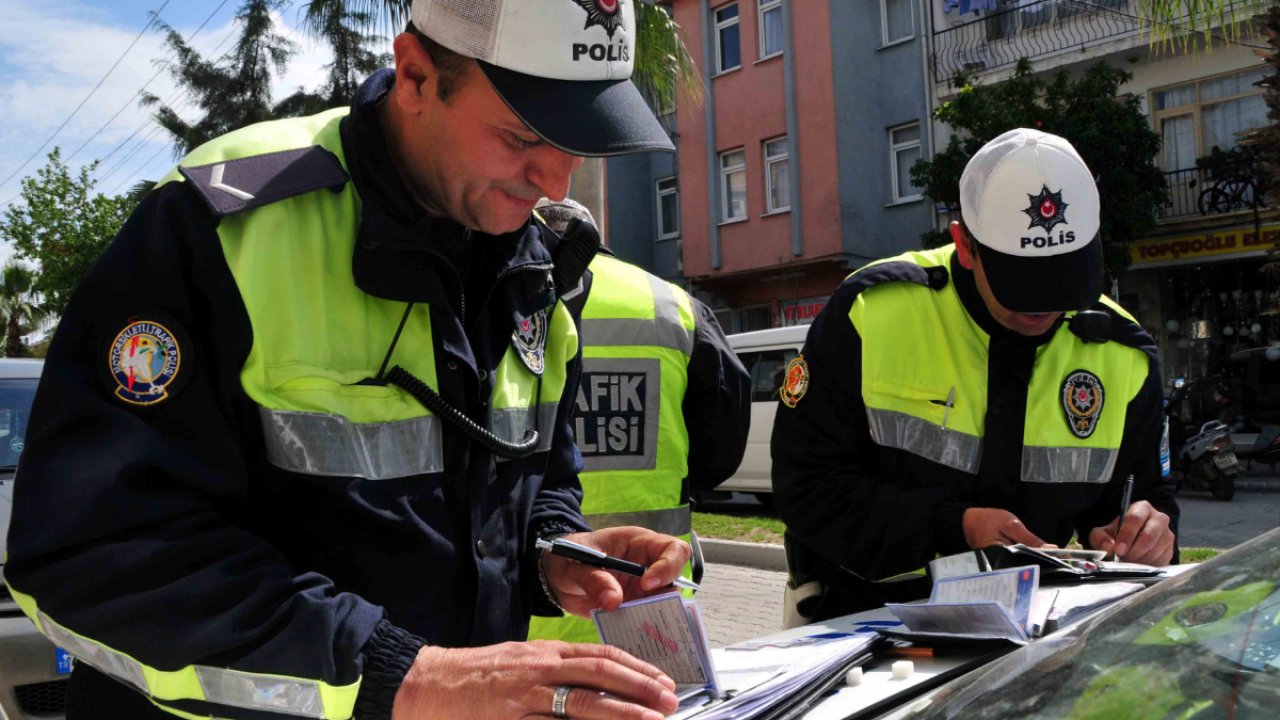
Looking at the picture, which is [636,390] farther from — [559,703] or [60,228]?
[60,228]

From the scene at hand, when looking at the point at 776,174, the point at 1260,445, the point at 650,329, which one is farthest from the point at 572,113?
the point at 776,174

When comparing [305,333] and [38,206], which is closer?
[305,333]

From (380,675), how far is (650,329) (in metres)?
1.79

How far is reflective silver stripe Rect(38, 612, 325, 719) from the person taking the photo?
1265 millimetres

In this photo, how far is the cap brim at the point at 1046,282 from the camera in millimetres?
2396

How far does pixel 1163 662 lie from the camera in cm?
125

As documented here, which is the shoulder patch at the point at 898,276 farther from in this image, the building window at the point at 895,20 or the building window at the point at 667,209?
the building window at the point at 667,209

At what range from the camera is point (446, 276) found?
1615 mm

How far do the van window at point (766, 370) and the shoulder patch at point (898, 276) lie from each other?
9168mm

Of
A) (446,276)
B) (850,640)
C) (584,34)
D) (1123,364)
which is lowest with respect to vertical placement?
(850,640)

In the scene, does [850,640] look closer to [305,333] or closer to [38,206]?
[305,333]

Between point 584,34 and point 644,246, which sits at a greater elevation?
point 644,246

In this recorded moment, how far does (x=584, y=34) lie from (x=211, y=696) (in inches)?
37.1

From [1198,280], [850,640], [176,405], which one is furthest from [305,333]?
[1198,280]
